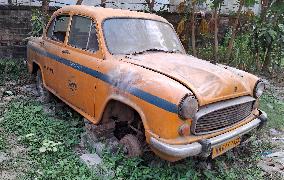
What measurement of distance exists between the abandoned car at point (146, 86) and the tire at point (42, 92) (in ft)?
1.46

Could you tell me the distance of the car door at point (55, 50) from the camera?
5.58 m

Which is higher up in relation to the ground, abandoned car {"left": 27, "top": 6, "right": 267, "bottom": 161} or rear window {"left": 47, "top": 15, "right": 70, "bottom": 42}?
rear window {"left": 47, "top": 15, "right": 70, "bottom": 42}

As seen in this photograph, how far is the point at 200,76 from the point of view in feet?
13.2

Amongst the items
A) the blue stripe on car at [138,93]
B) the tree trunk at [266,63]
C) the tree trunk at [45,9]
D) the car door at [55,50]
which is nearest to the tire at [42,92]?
the car door at [55,50]

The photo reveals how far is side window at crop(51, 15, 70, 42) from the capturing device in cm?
561

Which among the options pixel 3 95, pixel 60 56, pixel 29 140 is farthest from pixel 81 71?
pixel 3 95

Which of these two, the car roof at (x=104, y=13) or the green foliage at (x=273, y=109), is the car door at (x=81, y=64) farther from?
the green foliage at (x=273, y=109)

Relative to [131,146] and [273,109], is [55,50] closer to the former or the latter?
[131,146]

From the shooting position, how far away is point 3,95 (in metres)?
6.76

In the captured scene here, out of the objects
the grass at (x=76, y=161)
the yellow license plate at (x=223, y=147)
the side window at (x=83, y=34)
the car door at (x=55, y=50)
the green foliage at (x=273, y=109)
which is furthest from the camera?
the green foliage at (x=273, y=109)

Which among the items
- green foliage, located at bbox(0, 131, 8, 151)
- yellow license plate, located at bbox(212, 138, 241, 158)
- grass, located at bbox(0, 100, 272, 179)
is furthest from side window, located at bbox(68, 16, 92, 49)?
yellow license plate, located at bbox(212, 138, 241, 158)

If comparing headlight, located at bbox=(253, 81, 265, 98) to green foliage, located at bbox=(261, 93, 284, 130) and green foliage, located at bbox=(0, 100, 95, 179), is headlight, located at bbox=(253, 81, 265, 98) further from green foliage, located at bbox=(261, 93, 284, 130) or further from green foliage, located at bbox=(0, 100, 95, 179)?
green foliage, located at bbox=(0, 100, 95, 179)

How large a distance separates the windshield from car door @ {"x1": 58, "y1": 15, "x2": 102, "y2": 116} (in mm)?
222

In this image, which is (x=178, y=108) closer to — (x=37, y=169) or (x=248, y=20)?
(x=37, y=169)
